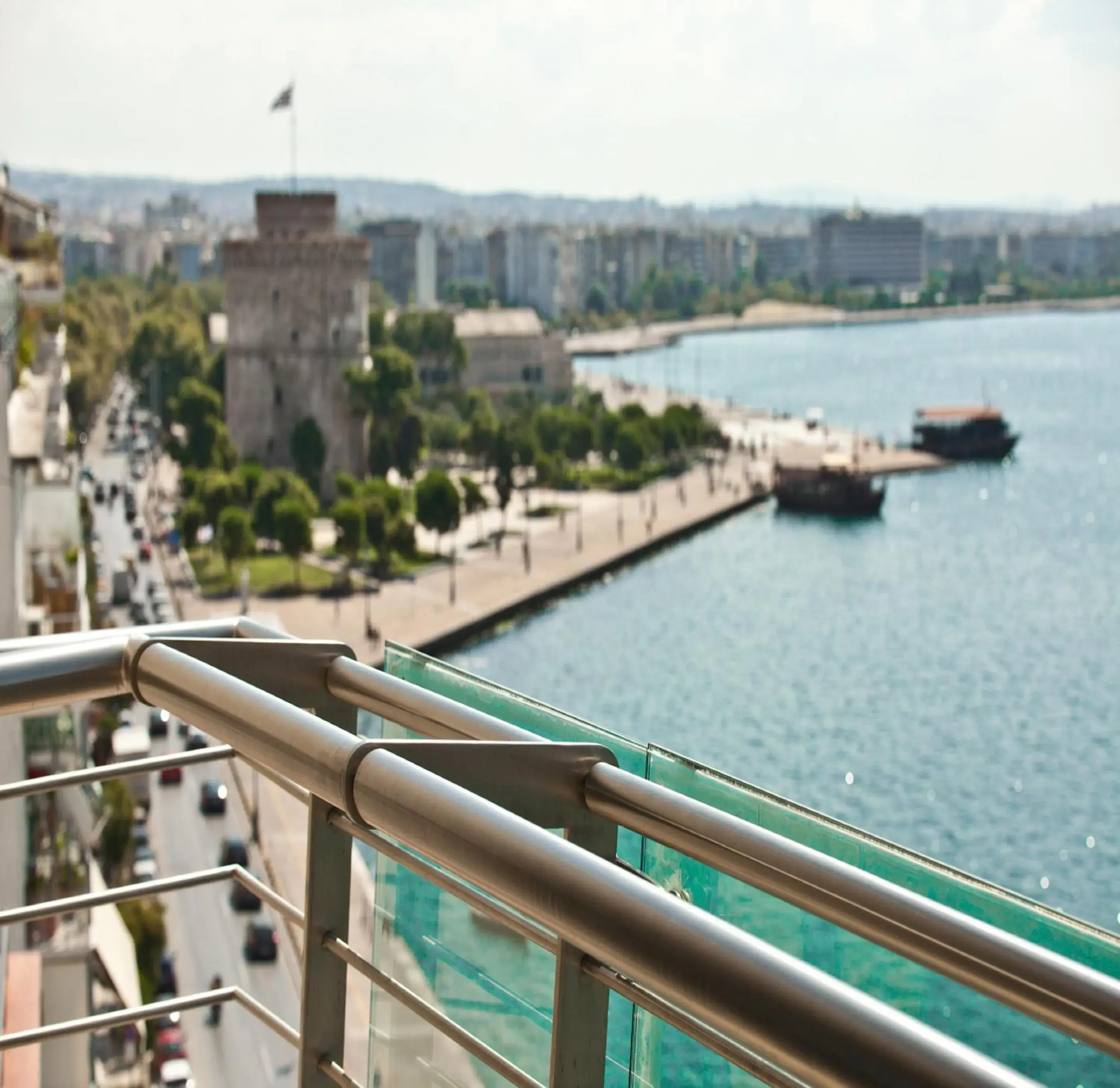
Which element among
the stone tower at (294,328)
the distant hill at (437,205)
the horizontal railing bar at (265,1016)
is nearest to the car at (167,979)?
the horizontal railing bar at (265,1016)

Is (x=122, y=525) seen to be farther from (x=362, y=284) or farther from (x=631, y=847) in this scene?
(x=631, y=847)

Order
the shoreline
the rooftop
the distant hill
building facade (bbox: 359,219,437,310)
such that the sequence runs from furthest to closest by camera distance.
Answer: the distant hill < the shoreline < building facade (bbox: 359,219,437,310) < the rooftop

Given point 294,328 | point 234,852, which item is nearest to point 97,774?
point 234,852

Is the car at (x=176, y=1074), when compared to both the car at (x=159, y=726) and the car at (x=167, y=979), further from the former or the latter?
the car at (x=159, y=726)

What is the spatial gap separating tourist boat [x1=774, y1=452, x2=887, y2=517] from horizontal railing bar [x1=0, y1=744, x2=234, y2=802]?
2597 centimetres

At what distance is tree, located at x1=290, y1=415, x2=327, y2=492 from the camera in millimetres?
22484

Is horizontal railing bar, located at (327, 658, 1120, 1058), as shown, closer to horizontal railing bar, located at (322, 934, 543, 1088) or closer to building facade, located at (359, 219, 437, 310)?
horizontal railing bar, located at (322, 934, 543, 1088)

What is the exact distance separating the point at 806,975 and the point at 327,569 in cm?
1895

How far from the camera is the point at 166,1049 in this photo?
780 cm

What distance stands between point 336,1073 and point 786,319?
76.4 meters

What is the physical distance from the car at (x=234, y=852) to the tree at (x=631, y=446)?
653 inches

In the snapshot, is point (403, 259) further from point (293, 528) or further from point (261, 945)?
point (261, 945)

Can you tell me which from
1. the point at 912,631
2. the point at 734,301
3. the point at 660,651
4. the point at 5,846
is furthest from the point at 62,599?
the point at 734,301

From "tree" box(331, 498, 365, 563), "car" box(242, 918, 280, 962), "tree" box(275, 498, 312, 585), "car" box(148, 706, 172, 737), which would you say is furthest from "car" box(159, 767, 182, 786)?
"tree" box(331, 498, 365, 563)
